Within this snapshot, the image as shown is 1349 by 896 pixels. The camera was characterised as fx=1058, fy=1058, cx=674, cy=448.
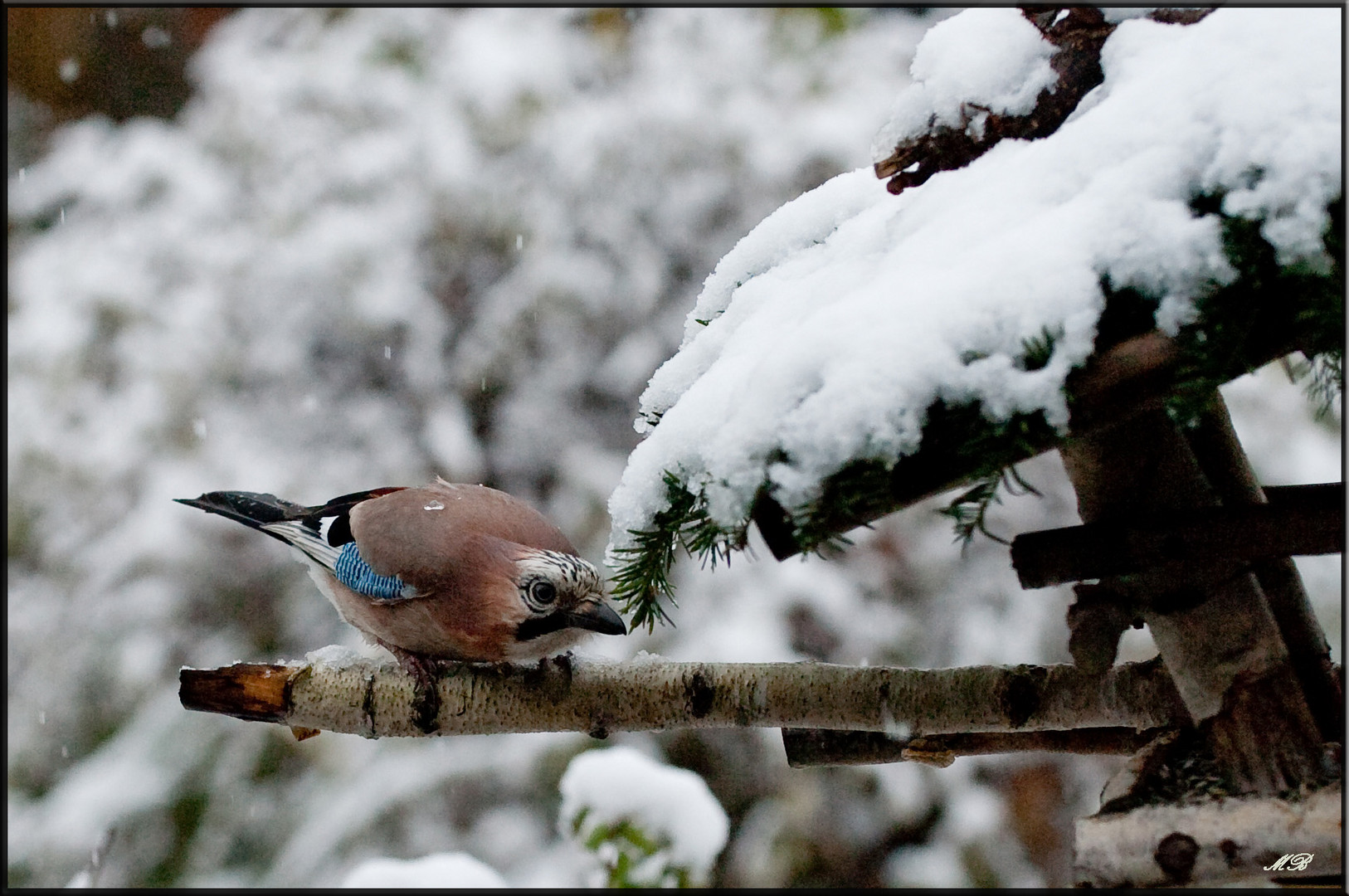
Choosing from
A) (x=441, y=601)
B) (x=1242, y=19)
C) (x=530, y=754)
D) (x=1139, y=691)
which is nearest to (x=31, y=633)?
(x=530, y=754)

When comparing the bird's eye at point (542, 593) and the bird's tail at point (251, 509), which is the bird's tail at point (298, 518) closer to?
the bird's tail at point (251, 509)

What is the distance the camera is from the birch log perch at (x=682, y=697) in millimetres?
1104

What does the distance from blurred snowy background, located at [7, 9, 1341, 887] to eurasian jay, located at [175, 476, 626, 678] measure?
4.68ft

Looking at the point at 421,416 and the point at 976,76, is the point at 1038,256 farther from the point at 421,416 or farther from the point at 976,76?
the point at 421,416

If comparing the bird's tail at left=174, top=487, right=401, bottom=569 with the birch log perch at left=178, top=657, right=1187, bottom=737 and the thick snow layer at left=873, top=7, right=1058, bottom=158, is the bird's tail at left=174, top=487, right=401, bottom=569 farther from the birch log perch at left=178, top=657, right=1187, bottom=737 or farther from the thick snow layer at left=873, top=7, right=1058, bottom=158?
the thick snow layer at left=873, top=7, right=1058, bottom=158

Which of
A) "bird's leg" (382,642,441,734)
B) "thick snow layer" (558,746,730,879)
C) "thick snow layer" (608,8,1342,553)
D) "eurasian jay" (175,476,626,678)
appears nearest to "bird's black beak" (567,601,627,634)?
"eurasian jay" (175,476,626,678)

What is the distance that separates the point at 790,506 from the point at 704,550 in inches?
4.9

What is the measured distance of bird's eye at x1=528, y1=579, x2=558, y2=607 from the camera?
1.30 m

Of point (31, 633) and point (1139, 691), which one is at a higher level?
point (31, 633)

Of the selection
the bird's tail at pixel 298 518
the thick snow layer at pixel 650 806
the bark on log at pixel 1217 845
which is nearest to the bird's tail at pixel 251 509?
the bird's tail at pixel 298 518

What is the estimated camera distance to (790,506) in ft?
2.68

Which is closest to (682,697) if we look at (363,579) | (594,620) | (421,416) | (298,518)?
(594,620)

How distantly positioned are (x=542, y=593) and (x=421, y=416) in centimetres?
210

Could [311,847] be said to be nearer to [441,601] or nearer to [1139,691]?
[441,601]
